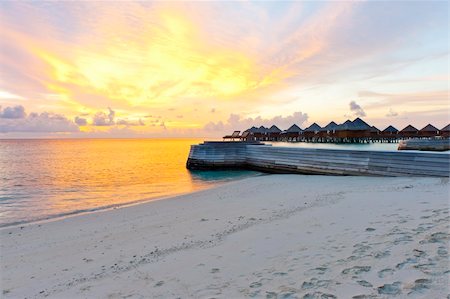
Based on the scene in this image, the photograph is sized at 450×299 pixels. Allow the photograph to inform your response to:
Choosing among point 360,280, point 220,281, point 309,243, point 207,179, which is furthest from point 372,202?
point 207,179

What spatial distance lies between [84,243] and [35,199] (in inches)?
460

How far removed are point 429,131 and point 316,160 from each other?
58.0 metres

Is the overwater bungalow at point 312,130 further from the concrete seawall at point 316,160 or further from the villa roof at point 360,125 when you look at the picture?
the concrete seawall at point 316,160

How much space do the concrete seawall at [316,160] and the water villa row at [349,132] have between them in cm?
3556

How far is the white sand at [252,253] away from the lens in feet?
12.5

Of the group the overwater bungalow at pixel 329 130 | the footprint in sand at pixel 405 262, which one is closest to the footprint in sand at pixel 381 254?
the footprint in sand at pixel 405 262

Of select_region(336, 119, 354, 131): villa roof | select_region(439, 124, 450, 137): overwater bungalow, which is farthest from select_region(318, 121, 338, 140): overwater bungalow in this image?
select_region(439, 124, 450, 137): overwater bungalow

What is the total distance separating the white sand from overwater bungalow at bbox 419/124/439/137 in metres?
65.5

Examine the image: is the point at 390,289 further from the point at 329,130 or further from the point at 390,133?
the point at 390,133

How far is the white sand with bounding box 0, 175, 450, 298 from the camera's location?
3.81 meters

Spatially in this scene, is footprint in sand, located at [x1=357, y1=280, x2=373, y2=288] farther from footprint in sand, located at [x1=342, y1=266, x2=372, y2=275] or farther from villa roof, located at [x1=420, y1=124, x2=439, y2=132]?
villa roof, located at [x1=420, y1=124, x2=439, y2=132]

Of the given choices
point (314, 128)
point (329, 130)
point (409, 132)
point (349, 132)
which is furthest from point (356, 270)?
point (409, 132)

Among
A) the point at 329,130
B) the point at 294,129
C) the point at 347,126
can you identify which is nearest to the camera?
the point at 347,126

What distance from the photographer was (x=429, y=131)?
63625 mm
